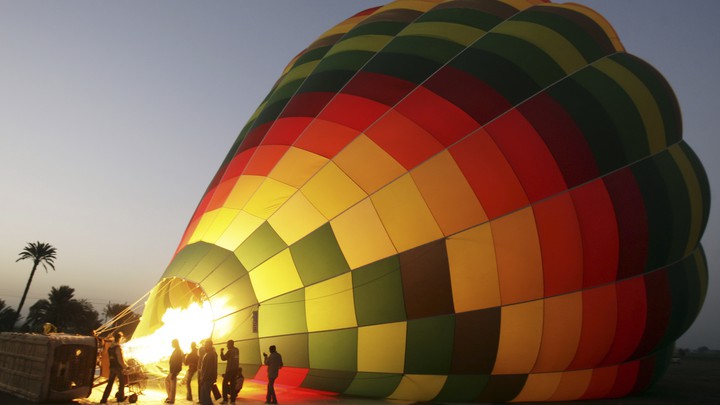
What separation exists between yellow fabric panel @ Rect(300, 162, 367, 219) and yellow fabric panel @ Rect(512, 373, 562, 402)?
3183 mm

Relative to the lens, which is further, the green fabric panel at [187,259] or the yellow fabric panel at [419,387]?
the green fabric panel at [187,259]

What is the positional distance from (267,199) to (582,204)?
3.91m

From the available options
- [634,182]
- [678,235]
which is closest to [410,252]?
[634,182]

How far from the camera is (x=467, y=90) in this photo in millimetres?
6559

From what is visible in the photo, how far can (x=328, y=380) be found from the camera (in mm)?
5812

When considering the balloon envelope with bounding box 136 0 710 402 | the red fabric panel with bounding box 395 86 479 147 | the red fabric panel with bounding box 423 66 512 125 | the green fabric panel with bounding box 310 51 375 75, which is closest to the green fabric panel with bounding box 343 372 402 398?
the balloon envelope with bounding box 136 0 710 402

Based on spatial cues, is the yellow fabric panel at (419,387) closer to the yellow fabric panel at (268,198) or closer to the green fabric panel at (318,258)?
the green fabric panel at (318,258)

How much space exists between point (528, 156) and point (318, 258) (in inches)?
112

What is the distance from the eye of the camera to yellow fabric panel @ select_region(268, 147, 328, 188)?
6.36m

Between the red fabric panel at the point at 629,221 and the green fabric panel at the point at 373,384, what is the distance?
327 centimetres

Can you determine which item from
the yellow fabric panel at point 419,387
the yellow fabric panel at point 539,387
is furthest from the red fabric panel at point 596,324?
the yellow fabric panel at point 419,387

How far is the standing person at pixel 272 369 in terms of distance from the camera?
17.6 ft

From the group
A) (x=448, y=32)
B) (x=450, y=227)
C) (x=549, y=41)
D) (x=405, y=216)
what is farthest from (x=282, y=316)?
(x=549, y=41)

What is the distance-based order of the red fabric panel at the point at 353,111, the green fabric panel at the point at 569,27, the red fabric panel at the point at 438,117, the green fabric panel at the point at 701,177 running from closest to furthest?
the red fabric panel at the point at 438,117
the red fabric panel at the point at 353,111
the green fabric panel at the point at 569,27
the green fabric panel at the point at 701,177
